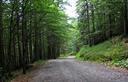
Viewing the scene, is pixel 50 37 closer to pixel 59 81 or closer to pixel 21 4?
pixel 21 4

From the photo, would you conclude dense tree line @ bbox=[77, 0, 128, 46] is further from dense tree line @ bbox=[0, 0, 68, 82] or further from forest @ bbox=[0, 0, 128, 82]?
dense tree line @ bbox=[0, 0, 68, 82]

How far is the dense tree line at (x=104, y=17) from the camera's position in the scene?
28.9 metres

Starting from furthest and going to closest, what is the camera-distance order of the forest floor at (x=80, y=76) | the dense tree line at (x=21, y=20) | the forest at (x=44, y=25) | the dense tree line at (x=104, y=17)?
the dense tree line at (x=104, y=17) → the forest at (x=44, y=25) → the dense tree line at (x=21, y=20) → the forest floor at (x=80, y=76)

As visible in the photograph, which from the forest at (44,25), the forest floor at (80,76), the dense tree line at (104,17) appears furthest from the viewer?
the dense tree line at (104,17)

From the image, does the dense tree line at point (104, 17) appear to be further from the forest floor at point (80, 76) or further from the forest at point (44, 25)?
the forest floor at point (80, 76)

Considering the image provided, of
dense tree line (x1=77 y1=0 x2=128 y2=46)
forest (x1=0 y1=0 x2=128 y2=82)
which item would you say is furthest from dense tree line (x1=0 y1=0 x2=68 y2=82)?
dense tree line (x1=77 y1=0 x2=128 y2=46)

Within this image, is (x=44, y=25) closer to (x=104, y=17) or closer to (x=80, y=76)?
(x=104, y=17)

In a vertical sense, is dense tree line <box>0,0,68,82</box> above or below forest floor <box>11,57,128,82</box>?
above

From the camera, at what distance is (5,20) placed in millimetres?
23844

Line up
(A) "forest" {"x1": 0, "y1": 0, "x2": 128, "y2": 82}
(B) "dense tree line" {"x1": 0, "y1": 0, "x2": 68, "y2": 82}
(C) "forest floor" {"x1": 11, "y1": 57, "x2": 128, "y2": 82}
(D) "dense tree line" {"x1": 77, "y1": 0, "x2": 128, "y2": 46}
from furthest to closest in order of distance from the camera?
(D) "dense tree line" {"x1": 77, "y1": 0, "x2": 128, "y2": 46} → (A) "forest" {"x1": 0, "y1": 0, "x2": 128, "y2": 82} → (B) "dense tree line" {"x1": 0, "y1": 0, "x2": 68, "y2": 82} → (C) "forest floor" {"x1": 11, "y1": 57, "x2": 128, "y2": 82}

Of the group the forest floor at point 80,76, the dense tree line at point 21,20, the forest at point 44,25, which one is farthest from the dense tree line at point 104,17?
the forest floor at point 80,76

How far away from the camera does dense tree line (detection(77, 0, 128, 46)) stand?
28.9 m

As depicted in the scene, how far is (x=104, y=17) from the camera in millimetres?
36250

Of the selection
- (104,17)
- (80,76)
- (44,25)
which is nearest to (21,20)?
(80,76)
